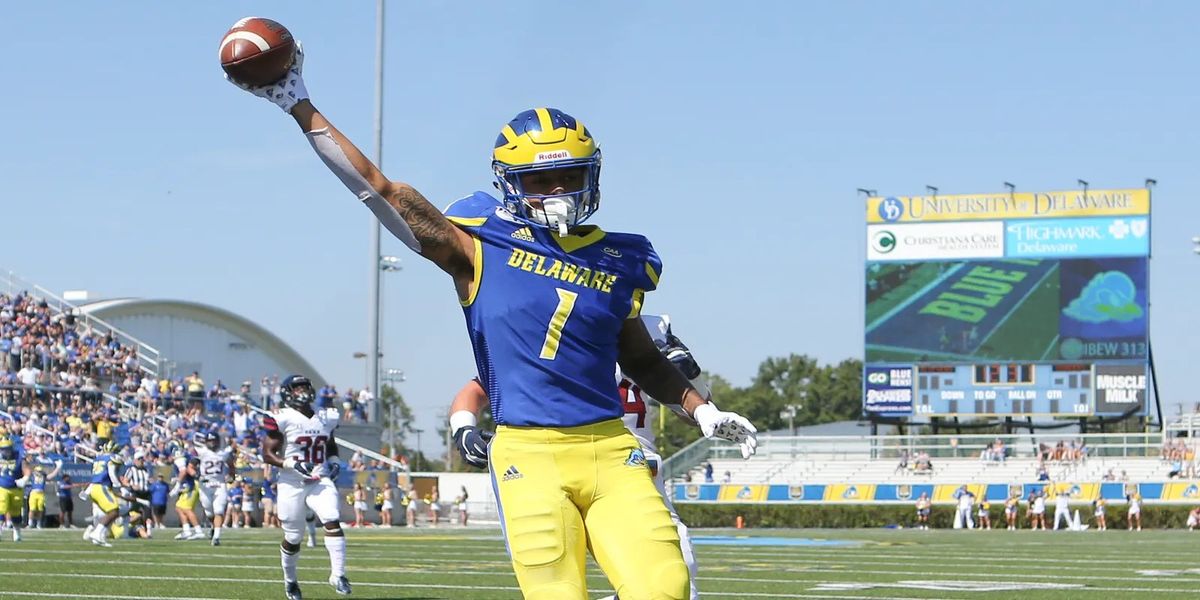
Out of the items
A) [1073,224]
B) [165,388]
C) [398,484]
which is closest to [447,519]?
[398,484]

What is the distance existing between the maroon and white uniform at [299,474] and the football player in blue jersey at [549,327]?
8376mm

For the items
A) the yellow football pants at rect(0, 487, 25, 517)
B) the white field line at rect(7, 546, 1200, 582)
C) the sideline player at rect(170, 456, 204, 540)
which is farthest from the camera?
the sideline player at rect(170, 456, 204, 540)

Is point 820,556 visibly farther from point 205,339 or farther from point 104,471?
point 205,339

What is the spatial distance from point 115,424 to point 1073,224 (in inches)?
1123

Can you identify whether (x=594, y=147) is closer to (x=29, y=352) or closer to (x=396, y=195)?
(x=396, y=195)

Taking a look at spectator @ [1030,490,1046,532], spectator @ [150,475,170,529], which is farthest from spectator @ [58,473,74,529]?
spectator @ [1030,490,1046,532]

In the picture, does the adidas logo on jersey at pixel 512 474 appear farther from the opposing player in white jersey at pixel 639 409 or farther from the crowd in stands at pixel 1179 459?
the crowd in stands at pixel 1179 459

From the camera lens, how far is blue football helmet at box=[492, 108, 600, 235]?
5816mm

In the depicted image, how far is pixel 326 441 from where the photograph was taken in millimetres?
15234

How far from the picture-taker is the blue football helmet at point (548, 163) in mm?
5816

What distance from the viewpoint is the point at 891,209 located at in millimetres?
53188

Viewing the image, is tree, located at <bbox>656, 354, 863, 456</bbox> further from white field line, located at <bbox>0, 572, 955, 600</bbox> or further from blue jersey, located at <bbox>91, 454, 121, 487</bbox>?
white field line, located at <bbox>0, 572, 955, 600</bbox>

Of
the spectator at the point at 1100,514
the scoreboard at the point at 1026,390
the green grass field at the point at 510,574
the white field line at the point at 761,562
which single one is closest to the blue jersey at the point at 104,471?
the green grass field at the point at 510,574

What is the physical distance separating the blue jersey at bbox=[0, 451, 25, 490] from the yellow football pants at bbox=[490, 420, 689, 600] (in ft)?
71.8
